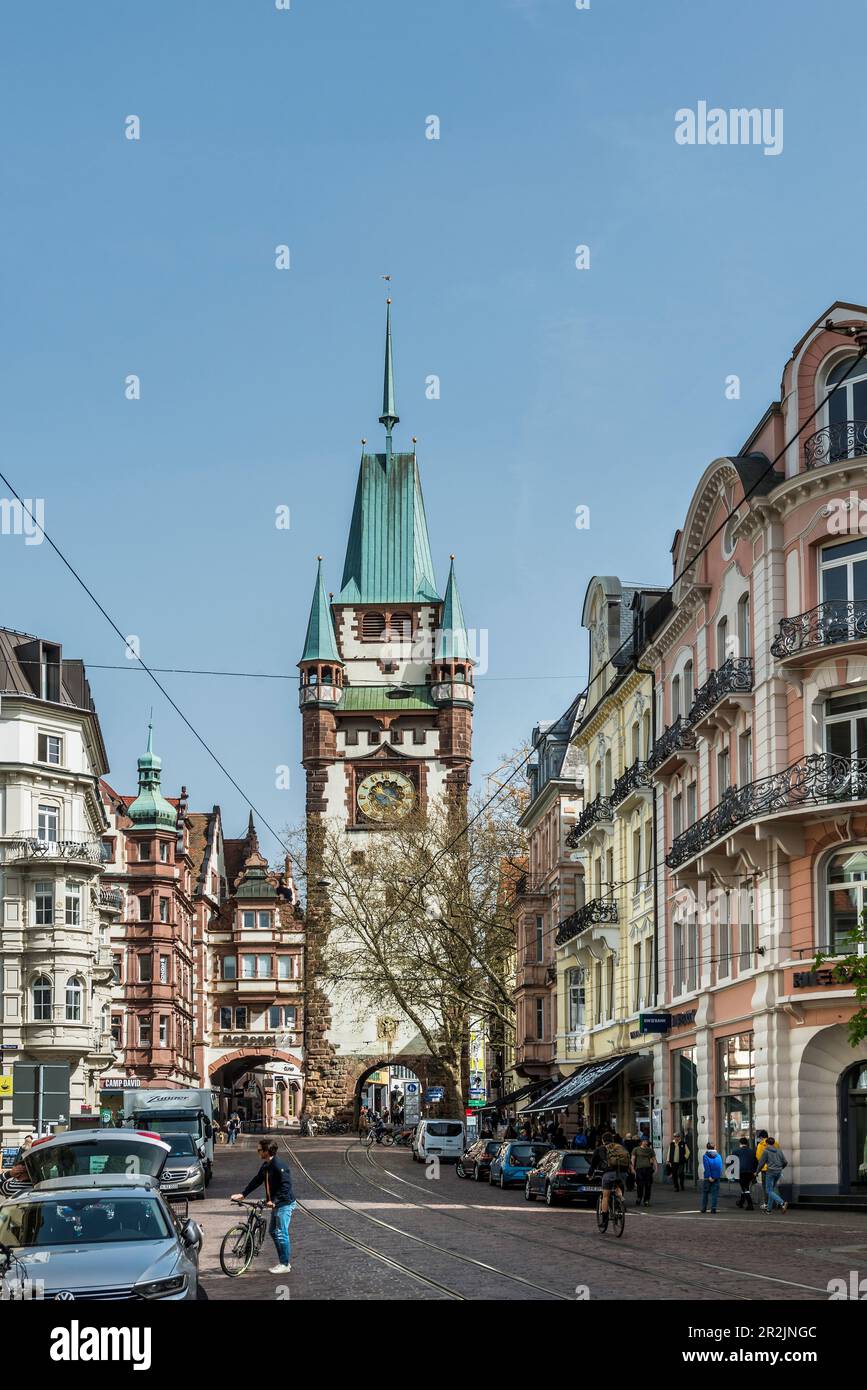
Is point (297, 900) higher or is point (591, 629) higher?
point (591, 629)

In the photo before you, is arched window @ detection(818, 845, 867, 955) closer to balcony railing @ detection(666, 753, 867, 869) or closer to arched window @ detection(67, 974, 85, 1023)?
balcony railing @ detection(666, 753, 867, 869)

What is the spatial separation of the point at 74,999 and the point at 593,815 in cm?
2049

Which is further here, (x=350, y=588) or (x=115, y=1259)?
(x=350, y=588)

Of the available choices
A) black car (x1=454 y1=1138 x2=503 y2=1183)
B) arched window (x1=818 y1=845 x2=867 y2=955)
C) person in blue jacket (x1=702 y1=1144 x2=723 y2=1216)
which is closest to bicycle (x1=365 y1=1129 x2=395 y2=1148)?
black car (x1=454 y1=1138 x2=503 y2=1183)

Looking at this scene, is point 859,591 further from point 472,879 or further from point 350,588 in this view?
point 350,588

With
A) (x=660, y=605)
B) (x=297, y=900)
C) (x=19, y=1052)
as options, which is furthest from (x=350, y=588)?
(x=660, y=605)

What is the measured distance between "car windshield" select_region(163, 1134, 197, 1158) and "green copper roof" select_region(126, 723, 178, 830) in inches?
1995

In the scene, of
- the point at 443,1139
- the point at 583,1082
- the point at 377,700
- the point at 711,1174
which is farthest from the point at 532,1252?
the point at 377,700

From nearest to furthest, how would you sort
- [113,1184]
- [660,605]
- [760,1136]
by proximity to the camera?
[113,1184] → [760,1136] → [660,605]

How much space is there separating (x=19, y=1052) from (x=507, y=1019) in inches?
806

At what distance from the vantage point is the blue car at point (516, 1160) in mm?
48938

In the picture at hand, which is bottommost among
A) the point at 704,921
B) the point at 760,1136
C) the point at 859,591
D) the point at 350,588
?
the point at 760,1136

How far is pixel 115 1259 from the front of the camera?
14.5m

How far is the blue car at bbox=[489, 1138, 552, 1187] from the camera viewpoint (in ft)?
161
